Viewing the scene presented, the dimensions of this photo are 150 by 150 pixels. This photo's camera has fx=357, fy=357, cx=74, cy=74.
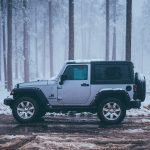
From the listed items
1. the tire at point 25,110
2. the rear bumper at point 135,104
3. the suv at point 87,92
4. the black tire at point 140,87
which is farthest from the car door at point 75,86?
the black tire at point 140,87

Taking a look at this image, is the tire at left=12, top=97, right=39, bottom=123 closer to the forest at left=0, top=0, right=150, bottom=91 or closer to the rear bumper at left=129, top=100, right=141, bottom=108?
the rear bumper at left=129, top=100, right=141, bottom=108

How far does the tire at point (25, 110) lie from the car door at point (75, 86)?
3.12 ft

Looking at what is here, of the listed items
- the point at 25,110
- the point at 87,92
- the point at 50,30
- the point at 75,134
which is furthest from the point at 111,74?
the point at 50,30

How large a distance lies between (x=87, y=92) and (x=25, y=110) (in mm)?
2346

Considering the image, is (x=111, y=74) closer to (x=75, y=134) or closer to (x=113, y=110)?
(x=113, y=110)

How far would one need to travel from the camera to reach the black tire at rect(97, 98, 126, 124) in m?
12.4

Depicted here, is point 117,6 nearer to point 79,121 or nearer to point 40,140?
point 79,121

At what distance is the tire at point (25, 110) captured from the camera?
41.9ft

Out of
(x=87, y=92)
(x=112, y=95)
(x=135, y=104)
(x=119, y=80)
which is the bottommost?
(x=135, y=104)

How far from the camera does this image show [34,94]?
12859mm

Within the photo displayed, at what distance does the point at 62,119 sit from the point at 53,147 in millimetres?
4736

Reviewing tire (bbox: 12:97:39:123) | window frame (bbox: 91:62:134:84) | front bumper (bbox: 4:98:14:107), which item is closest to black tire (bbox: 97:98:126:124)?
window frame (bbox: 91:62:134:84)

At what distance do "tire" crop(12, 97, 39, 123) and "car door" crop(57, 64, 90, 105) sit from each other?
952 mm

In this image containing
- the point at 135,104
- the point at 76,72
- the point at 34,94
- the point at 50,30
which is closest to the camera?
the point at 135,104
